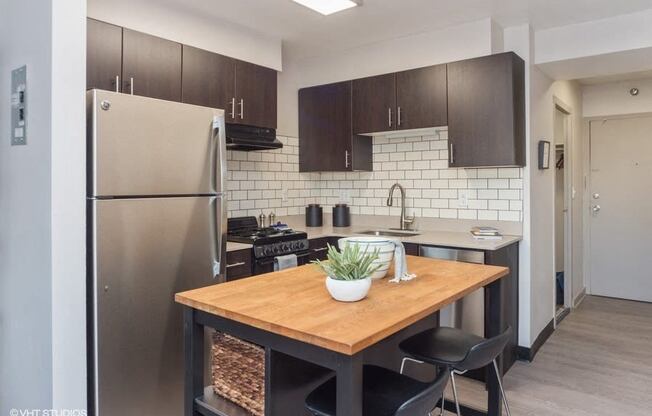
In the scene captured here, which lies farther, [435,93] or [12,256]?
[435,93]

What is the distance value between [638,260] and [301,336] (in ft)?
16.9

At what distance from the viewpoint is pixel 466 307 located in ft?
9.98

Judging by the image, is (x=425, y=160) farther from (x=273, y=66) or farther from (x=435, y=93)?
(x=273, y=66)

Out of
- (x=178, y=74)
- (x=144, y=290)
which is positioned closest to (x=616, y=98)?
(x=178, y=74)

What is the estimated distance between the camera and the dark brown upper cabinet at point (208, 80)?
3021 millimetres

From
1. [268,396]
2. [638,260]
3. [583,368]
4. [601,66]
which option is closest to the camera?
[268,396]

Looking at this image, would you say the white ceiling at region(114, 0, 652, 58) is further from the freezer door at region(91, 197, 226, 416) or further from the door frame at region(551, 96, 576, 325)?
the door frame at region(551, 96, 576, 325)

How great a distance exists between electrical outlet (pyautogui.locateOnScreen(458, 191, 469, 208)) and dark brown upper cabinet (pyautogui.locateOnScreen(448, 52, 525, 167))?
0.40 metres

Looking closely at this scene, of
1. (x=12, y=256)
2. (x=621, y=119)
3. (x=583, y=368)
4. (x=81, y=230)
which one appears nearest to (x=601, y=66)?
(x=621, y=119)

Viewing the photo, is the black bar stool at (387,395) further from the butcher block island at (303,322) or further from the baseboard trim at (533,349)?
the baseboard trim at (533,349)

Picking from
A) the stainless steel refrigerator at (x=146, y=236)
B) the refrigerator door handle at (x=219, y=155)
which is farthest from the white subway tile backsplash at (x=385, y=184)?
the stainless steel refrigerator at (x=146, y=236)

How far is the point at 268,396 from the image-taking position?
148 cm

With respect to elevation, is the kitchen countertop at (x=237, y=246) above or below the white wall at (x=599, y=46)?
below

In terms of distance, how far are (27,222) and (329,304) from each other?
1480 millimetres
